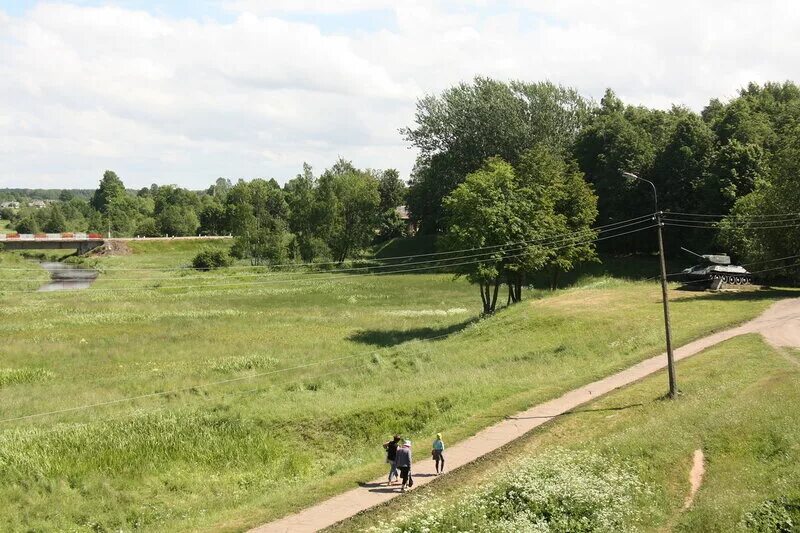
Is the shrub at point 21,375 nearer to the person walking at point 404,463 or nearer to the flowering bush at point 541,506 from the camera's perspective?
the person walking at point 404,463

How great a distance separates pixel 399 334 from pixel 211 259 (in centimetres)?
6170

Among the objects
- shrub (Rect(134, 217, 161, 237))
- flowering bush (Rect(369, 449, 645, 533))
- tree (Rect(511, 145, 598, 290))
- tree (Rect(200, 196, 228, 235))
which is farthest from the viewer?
tree (Rect(200, 196, 228, 235))

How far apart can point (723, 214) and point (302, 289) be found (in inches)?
1923

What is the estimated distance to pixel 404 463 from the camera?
24719mm

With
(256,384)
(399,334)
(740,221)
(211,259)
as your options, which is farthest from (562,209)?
(211,259)

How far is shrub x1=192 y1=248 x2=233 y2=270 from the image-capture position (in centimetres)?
11200

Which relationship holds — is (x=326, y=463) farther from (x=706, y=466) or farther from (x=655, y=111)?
(x=655, y=111)

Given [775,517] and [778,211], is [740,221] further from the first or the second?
[775,517]

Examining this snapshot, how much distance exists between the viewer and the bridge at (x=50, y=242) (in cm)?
11700

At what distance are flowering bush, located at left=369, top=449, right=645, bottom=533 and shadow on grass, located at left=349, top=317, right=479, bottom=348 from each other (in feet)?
100

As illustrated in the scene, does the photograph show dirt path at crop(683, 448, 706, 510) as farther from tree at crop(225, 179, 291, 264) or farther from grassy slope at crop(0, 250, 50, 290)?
tree at crop(225, 179, 291, 264)

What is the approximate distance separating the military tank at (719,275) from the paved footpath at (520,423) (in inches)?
302

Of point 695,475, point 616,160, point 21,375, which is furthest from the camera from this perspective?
point 616,160

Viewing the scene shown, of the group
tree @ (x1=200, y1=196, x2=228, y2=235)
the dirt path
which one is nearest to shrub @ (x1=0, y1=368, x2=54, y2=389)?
the dirt path
